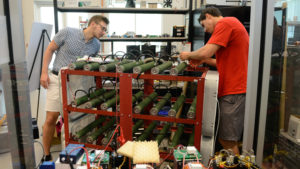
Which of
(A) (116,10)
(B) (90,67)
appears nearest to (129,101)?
(B) (90,67)

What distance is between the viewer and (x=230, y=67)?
201 centimetres

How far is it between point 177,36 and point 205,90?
1.99 metres

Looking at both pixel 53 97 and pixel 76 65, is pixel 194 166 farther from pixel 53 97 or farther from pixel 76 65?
pixel 53 97

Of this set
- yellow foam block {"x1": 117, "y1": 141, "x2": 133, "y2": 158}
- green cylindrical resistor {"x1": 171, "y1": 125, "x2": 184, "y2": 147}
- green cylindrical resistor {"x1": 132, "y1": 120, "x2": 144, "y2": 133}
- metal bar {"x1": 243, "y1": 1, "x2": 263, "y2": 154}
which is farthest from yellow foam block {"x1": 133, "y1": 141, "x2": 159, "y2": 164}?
green cylindrical resistor {"x1": 132, "y1": 120, "x2": 144, "y2": 133}

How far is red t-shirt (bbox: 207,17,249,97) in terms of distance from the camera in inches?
76.0

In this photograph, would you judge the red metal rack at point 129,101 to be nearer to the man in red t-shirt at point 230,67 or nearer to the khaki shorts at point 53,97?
the man in red t-shirt at point 230,67

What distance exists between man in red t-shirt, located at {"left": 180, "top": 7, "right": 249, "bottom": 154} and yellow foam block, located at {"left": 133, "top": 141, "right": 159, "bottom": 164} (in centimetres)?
107

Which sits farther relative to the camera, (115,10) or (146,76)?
(115,10)

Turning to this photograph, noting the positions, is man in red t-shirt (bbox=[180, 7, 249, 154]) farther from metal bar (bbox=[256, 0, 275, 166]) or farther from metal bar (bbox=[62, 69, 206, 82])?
metal bar (bbox=[256, 0, 275, 166])

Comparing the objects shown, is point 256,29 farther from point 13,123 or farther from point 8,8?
point 13,123

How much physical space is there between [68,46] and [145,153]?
1757 mm

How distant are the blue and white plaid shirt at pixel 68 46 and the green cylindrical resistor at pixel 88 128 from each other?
0.68 metres

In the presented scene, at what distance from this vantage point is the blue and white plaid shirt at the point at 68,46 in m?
2.45

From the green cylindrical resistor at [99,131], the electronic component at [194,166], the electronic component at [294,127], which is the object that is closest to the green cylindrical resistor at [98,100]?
the green cylindrical resistor at [99,131]
